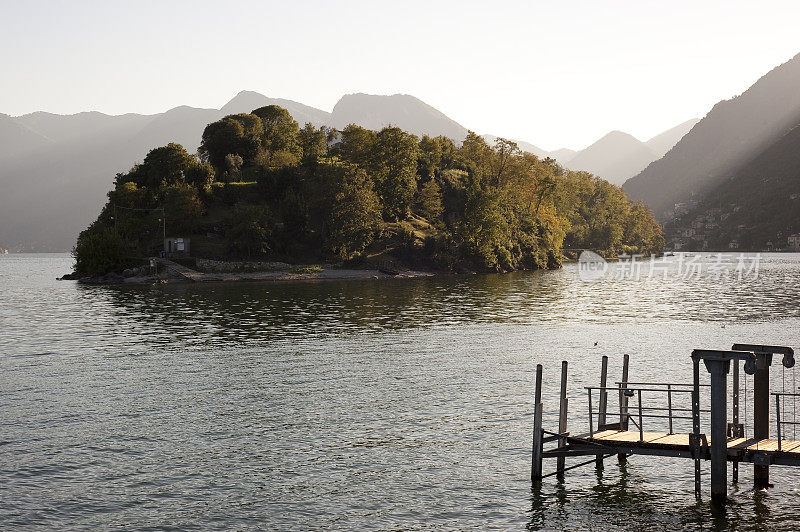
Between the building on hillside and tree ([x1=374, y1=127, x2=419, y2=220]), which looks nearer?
the building on hillside

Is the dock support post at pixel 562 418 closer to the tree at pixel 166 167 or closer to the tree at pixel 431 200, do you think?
the tree at pixel 431 200

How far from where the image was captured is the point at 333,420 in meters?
31.6

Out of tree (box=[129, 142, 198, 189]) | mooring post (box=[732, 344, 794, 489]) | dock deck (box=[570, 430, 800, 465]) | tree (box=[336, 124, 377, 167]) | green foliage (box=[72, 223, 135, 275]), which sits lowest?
dock deck (box=[570, 430, 800, 465])

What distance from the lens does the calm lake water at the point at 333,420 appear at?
70.3ft

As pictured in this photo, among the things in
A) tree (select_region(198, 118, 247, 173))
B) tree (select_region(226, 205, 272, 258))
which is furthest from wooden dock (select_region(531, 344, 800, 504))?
tree (select_region(198, 118, 247, 173))

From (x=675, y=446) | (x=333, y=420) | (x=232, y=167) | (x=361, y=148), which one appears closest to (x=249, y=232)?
(x=232, y=167)

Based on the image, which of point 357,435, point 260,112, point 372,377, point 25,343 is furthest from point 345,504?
point 260,112

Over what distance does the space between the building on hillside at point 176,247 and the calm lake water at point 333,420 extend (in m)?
59.9

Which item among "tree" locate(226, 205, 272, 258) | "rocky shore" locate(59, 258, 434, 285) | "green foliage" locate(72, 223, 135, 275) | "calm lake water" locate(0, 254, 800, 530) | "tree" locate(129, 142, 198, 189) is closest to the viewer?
"calm lake water" locate(0, 254, 800, 530)

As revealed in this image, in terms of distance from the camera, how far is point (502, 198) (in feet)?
527

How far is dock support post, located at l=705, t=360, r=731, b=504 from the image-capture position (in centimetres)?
2162

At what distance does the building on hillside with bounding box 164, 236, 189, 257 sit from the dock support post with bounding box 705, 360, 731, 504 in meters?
124

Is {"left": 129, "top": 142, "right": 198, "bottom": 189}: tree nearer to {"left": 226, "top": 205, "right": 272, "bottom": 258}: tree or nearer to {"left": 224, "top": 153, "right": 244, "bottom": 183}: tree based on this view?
{"left": 224, "top": 153, "right": 244, "bottom": 183}: tree

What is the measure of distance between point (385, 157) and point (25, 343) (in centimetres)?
10923
